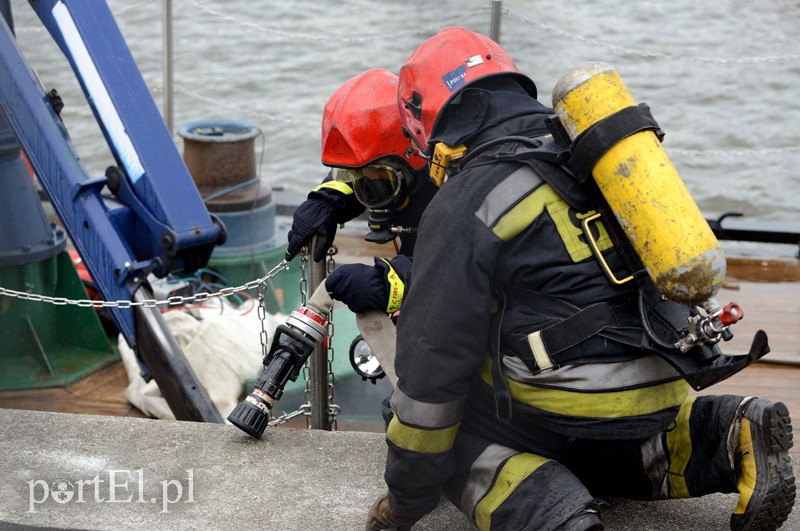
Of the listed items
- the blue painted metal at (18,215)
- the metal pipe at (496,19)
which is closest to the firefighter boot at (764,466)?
the blue painted metal at (18,215)

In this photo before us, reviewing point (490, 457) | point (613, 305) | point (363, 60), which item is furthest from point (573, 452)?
point (363, 60)

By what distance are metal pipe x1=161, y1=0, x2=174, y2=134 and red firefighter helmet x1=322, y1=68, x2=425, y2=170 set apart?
381cm

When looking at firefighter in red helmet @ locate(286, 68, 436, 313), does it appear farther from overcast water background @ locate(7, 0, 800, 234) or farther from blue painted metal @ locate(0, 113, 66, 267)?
overcast water background @ locate(7, 0, 800, 234)

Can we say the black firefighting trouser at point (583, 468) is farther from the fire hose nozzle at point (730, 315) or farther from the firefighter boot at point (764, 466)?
the fire hose nozzle at point (730, 315)

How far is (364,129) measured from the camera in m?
3.40

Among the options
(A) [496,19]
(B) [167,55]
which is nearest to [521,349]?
(A) [496,19]

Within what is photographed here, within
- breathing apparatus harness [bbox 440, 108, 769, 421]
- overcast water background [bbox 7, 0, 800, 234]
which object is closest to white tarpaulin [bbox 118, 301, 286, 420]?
breathing apparatus harness [bbox 440, 108, 769, 421]

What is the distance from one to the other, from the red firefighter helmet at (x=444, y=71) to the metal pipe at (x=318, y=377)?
3.00 ft

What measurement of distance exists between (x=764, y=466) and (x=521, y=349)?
0.70 m

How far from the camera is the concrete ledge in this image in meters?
3.09

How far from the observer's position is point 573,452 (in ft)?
8.88

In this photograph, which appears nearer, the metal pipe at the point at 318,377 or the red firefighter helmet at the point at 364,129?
the red firefighter helmet at the point at 364,129

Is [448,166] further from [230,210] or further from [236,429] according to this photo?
[230,210]

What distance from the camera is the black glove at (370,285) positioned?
3.14 m
